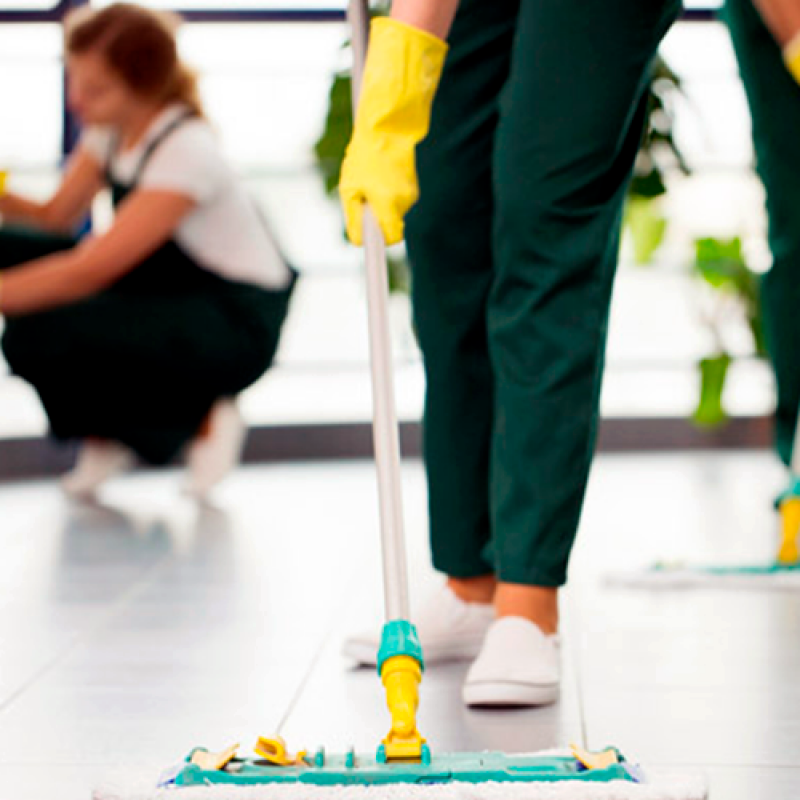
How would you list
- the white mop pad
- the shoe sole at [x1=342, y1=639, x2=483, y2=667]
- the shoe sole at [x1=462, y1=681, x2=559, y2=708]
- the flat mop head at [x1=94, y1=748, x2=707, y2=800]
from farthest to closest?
the white mop pad < the shoe sole at [x1=342, y1=639, x2=483, y2=667] < the shoe sole at [x1=462, y1=681, x2=559, y2=708] < the flat mop head at [x1=94, y1=748, x2=707, y2=800]

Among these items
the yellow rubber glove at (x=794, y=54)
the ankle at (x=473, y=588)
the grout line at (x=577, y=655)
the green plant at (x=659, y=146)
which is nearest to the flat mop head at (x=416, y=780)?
the grout line at (x=577, y=655)

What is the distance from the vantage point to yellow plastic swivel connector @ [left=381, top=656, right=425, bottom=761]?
101 cm

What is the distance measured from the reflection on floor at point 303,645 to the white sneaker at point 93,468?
9cm

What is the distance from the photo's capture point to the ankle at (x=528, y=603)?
4.77 ft

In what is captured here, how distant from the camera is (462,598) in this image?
163cm

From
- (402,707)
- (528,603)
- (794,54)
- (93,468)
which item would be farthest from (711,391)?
(402,707)

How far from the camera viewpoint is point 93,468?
9.30ft

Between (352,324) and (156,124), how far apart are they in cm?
156

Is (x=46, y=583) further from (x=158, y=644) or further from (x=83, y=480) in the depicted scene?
(x=83, y=480)

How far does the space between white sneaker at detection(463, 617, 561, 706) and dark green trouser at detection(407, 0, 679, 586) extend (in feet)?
0.18

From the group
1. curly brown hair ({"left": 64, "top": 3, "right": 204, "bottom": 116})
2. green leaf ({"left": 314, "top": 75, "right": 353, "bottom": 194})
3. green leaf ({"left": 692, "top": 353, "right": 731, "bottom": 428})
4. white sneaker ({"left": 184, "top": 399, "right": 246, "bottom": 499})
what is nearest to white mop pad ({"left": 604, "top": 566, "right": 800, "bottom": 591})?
white sneaker ({"left": 184, "top": 399, "right": 246, "bottom": 499})

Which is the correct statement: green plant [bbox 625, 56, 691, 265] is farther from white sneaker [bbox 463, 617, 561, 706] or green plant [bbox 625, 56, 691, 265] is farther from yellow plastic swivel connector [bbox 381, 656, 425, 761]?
yellow plastic swivel connector [bbox 381, 656, 425, 761]

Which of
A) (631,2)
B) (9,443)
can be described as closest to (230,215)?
(9,443)

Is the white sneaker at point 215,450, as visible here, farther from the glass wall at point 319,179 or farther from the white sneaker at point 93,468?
the glass wall at point 319,179
